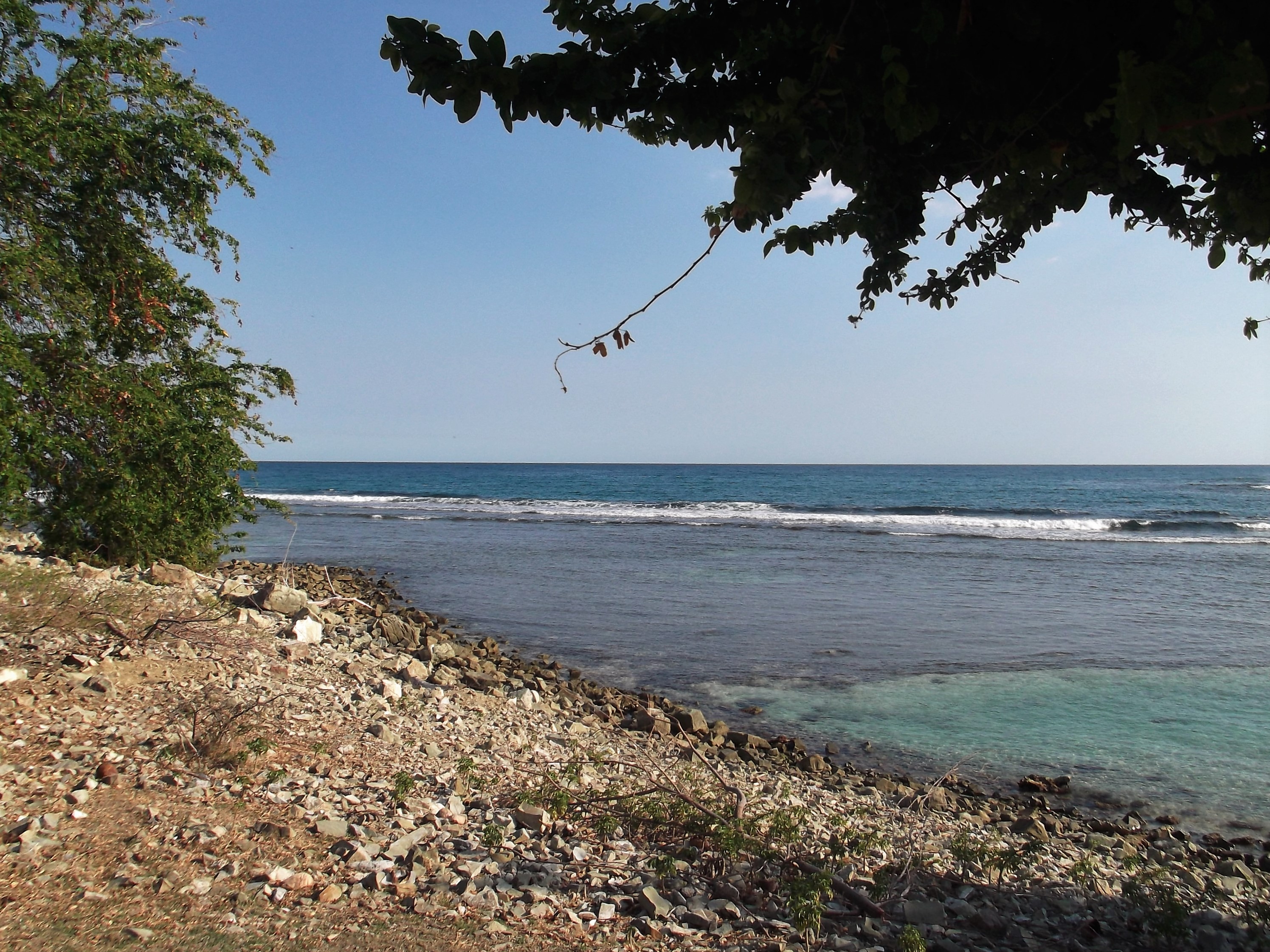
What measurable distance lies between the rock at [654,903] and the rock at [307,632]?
5.54 metres

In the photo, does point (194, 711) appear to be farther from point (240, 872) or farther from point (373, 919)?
point (373, 919)

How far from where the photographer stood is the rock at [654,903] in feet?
11.6

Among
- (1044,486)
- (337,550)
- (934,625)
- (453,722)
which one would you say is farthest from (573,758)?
(1044,486)

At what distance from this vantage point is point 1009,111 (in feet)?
8.25

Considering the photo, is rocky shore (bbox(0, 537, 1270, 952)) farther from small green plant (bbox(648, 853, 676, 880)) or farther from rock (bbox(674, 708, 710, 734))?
rock (bbox(674, 708, 710, 734))

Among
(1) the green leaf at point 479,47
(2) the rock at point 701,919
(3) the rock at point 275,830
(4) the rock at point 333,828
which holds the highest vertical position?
(1) the green leaf at point 479,47

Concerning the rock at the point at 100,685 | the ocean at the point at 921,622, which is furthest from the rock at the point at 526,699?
the rock at the point at 100,685

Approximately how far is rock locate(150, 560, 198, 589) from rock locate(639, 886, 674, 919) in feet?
24.7

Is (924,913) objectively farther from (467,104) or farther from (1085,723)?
(1085,723)

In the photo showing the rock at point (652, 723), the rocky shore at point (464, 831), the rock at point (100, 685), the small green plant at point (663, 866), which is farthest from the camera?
the rock at point (652, 723)

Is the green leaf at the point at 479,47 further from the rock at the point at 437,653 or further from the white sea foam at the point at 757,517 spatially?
the white sea foam at the point at 757,517

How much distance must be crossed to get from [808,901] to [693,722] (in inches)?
164

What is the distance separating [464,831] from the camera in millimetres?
4281

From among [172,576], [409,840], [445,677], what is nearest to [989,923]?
[409,840]
